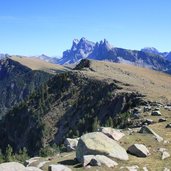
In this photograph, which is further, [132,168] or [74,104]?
[74,104]

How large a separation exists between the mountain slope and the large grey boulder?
80966mm

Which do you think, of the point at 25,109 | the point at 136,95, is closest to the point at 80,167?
the point at 136,95

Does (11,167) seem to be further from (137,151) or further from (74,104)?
(74,104)

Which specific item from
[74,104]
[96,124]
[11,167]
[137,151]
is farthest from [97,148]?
[74,104]

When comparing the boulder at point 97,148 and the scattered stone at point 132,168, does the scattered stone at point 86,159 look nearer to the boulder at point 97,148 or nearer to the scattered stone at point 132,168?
the boulder at point 97,148

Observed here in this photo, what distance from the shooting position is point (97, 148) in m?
32.7

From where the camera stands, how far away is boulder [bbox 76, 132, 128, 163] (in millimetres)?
32594

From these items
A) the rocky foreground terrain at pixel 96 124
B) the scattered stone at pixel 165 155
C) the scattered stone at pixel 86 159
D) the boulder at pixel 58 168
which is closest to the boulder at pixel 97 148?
the rocky foreground terrain at pixel 96 124

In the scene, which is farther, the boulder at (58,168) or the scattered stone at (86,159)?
the scattered stone at (86,159)

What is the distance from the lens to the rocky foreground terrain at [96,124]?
32.9 meters

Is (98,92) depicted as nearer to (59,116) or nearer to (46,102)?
(59,116)

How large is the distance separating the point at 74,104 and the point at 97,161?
13300cm

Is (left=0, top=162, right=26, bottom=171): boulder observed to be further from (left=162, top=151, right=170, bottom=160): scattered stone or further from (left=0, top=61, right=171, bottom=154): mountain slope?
(left=0, top=61, right=171, bottom=154): mountain slope

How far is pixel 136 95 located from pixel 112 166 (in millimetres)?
91400
